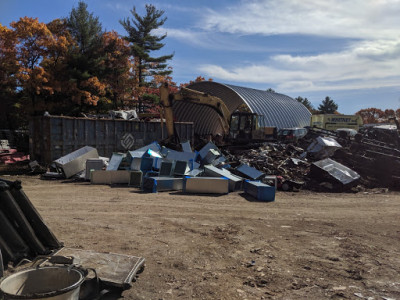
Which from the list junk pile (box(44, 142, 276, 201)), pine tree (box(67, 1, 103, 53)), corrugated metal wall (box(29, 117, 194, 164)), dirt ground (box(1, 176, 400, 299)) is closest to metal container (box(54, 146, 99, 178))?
junk pile (box(44, 142, 276, 201))

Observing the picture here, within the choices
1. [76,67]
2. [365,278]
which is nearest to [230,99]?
[76,67]

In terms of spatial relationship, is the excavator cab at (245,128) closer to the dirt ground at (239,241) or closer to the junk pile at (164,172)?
the junk pile at (164,172)

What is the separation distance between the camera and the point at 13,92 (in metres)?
24.5

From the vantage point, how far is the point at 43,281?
10.7 ft

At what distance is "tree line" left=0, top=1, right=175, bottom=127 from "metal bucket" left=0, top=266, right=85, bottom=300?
2040 cm

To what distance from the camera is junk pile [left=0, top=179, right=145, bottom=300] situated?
3.25 m

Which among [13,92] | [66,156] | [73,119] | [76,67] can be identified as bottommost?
[66,156]

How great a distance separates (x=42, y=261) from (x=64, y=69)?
69.8 ft

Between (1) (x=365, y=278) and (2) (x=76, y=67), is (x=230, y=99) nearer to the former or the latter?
(2) (x=76, y=67)

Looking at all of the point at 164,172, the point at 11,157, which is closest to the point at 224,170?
the point at 164,172

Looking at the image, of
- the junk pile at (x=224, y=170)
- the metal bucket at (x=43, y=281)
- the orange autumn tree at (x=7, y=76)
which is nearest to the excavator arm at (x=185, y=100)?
the junk pile at (x=224, y=170)

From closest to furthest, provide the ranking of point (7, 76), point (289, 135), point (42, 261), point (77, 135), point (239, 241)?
1. point (42, 261)
2. point (239, 241)
3. point (77, 135)
4. point (7, 76)
5. point (289, 135)

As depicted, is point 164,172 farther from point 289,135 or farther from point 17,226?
point 289,135

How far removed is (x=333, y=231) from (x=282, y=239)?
134 centimetres
